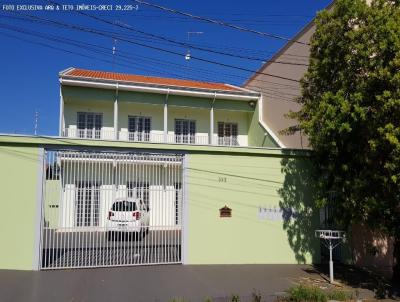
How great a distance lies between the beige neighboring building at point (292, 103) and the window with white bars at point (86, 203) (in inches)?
271

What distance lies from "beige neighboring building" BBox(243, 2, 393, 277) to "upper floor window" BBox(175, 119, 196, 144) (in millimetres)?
3628

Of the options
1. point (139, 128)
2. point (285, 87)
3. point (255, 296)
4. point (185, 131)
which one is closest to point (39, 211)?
point (255, 296)

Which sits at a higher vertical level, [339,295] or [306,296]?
[306,296]

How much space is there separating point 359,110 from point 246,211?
170 inches

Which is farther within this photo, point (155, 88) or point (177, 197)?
point (155, 88)

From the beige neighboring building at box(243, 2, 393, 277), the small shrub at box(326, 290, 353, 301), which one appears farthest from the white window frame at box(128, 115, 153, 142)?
the small shrub at box(326, 290, 353, 301)

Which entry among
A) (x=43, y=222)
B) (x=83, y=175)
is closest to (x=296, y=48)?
(x=83, y=175)

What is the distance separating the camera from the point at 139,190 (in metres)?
Answer: 10.8

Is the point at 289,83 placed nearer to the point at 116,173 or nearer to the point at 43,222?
the point at 116,173

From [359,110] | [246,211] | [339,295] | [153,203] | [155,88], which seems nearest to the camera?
[339,295]

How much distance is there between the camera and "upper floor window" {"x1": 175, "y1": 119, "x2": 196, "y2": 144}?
20.4 meters

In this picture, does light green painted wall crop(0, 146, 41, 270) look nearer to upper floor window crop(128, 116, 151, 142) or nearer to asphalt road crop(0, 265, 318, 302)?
asphalt road crop(0, 265, 318, 302)

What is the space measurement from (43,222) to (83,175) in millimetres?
1500

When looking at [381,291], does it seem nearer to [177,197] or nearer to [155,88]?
[177,197]
